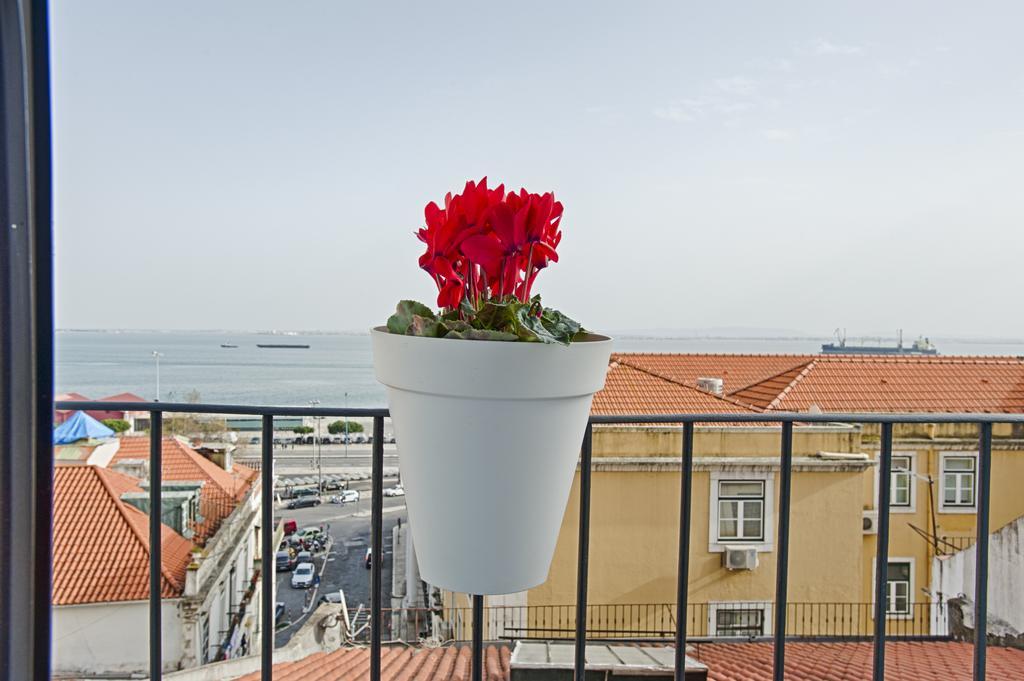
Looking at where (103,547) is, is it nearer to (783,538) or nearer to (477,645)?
(477,645)

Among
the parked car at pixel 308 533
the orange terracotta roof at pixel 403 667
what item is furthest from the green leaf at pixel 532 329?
the parked car at pixel 308 533

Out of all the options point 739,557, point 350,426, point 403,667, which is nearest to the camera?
point 350,426

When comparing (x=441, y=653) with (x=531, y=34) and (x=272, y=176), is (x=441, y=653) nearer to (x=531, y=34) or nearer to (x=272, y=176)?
(x=531, y=34)

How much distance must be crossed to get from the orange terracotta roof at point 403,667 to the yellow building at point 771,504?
5.17 ft

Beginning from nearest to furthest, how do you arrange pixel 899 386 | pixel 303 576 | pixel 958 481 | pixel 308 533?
pixel 899 386
pixel 958 481
pixel 303 576
pixel 308 533

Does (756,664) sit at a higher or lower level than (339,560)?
higher

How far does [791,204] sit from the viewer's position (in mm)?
13133

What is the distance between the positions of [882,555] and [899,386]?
897 cm

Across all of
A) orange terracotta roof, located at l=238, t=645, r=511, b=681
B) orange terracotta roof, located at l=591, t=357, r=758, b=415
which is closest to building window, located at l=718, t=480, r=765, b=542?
orange terracotta roof, located at l=591, t=357, r=758, b=415

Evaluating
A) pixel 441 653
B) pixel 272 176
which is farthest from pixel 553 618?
pixel 272 176

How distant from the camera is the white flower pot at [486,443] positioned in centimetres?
67

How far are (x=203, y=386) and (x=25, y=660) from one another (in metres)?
12.8

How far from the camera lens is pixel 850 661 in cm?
691

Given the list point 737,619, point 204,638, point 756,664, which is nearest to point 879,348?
point 737,619
